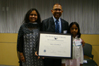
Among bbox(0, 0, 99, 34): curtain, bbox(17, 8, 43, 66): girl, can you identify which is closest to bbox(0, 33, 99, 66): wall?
bbox(0, 0, 99, 34): curtain

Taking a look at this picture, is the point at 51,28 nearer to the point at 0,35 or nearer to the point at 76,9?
the point at 76,9

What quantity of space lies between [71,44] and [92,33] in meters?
2.01

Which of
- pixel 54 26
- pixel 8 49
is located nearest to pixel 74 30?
pixel 54 26

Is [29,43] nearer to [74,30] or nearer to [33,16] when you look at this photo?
[33,16]

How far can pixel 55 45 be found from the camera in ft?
6.08

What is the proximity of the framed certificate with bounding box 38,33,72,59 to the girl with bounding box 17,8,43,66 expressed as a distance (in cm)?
14

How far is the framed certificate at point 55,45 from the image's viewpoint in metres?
1.83

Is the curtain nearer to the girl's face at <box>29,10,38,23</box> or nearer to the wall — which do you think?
the wall

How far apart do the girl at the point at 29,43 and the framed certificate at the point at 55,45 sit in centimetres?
14

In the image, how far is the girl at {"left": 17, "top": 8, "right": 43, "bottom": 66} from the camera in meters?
1.86

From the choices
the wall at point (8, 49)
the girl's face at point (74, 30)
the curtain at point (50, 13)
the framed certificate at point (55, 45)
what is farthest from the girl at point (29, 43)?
the wall at point (8, 49)

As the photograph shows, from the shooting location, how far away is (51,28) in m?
2.00

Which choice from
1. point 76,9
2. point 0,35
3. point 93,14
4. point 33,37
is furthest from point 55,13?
point 0,35

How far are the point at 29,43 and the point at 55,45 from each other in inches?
20.3
